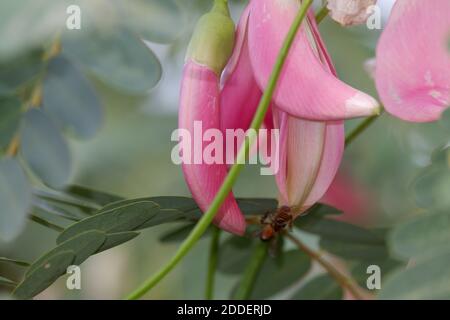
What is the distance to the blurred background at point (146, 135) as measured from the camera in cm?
63

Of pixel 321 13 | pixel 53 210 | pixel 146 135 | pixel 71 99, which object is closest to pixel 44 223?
pixel 53 210

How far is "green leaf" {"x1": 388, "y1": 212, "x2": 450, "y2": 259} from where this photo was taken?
494 mm

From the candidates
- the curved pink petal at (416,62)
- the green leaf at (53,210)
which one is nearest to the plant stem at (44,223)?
the green leaf at (53,210)

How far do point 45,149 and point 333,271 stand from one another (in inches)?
9.5

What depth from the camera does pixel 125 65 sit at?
0.62m

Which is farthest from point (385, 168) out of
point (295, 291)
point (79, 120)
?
point (79, 120)

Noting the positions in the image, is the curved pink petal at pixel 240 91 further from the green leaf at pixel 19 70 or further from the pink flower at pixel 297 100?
the green leaf at pixel 19 70

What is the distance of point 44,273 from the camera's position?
1.76 ft

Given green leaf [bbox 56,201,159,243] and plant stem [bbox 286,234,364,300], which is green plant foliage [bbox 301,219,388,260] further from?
green leaf [bbox 56,201,159,243]

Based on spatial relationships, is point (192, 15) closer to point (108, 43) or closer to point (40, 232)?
point (108, 43)

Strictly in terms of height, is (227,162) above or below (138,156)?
below

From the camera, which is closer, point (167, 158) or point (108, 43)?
point (108, 43)

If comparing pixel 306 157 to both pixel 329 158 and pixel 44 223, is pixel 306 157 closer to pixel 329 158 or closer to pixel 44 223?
pixel 329 158

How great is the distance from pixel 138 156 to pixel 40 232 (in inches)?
12.2
